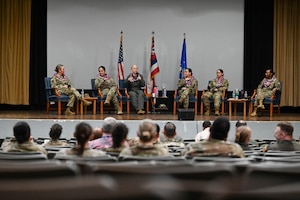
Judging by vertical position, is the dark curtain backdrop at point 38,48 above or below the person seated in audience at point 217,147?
above

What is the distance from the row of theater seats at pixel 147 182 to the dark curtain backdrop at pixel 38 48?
32.9 feet

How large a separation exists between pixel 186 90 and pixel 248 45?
2.42 metres

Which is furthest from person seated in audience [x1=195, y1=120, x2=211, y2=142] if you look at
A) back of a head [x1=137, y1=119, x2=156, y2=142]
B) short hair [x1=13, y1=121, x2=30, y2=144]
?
short hair [x1=13, y1=121, x2=30, y2=144]

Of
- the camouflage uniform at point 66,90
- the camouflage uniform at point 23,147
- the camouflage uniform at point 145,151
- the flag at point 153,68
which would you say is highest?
the flag at point 153,68

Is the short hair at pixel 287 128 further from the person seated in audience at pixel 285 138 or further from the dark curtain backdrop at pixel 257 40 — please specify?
the dark curtain backdrop at pixel 257 40

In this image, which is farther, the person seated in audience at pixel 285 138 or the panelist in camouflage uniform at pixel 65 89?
the panelist in camouflage uniform at pixel 65 89

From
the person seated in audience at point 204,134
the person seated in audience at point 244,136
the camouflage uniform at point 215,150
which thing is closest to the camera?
the camouflage uniform at point 215,150

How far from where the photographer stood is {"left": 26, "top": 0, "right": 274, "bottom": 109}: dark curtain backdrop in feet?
40.5

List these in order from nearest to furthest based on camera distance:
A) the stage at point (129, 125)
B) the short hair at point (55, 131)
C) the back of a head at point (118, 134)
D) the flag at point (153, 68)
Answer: the back of a head at point (118, 134), the short hair at point (55, 131), the stage at point (129, 125), the flag at point (153, 68)

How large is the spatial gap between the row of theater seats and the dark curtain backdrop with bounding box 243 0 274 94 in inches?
394

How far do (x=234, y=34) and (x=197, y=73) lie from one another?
1.30 meters

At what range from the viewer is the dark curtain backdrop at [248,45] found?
40.5 ft

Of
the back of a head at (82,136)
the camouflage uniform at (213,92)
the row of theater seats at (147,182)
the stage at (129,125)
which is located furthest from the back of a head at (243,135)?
the camouflage uniform at (213,92)

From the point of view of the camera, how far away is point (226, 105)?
12.1m
